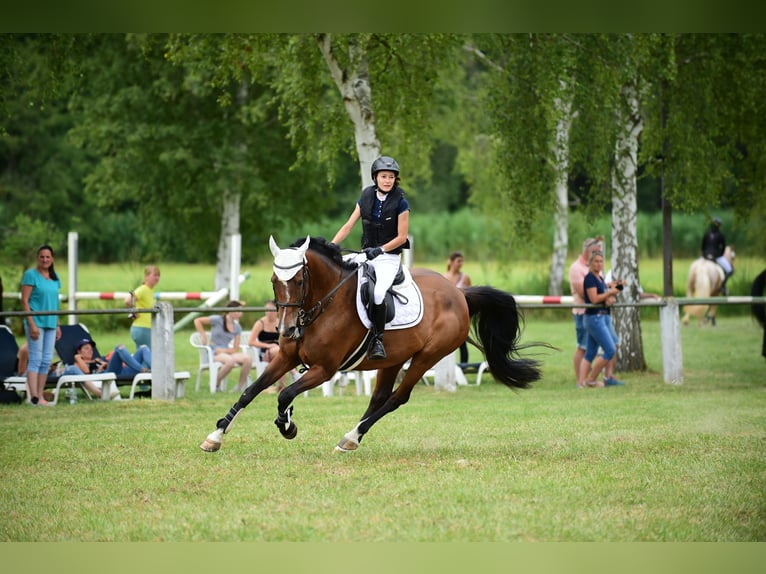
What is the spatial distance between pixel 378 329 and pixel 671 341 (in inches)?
310

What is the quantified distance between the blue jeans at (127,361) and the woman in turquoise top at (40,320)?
105 cm

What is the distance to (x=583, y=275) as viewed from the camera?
1611cm

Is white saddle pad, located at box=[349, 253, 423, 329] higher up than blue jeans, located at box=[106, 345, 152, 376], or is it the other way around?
white saddle pad, located at box=[349, 253, 423, 329]

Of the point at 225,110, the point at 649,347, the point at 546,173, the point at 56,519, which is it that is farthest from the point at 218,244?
the point at 56,519

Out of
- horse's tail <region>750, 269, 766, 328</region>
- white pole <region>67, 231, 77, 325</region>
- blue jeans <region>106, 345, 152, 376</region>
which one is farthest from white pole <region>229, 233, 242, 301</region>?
horse's tail <region>750, 269, 766, 328</region>

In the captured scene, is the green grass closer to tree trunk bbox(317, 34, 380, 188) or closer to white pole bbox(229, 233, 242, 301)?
tree trunk bbox(317, 34, 380, 188)

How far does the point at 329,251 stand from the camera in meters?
9.52

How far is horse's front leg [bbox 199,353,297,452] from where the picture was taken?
9383 mm

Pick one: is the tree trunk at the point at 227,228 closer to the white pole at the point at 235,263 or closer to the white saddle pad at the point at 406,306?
the white pole at the point at 235,263

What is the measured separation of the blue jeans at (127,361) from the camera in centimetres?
1479

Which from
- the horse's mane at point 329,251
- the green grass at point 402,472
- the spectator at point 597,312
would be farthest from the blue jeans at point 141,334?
the horse's mane at point 329,251

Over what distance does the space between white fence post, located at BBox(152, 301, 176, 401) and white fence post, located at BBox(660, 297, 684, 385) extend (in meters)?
6.99

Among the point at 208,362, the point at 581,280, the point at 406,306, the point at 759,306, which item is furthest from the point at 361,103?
the point at 759,306

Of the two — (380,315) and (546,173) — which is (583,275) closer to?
(546,173)
